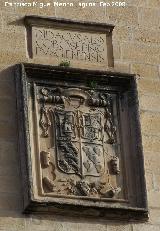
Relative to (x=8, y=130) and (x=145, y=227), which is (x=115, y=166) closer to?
(x=145, y=227)

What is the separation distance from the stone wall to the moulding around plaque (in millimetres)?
75

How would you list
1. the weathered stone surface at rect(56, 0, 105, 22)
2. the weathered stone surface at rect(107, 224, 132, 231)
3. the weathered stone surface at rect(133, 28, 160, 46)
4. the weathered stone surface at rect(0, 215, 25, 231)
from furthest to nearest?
1. the weathered stone surface at rect(133, 28, 160, 46)
2. the weathered stone surface at rect(56, 0, 105, 22)
3. the weathered stone surface at rect(107, 224, 132, 231)
4. the weathered stone surface at rect(0, 215, 25, 231)

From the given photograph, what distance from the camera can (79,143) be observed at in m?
11.1

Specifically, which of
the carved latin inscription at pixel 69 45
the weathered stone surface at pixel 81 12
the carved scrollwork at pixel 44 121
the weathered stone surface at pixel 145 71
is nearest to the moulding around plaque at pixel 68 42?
the carved latin inscription at pixel 69 45

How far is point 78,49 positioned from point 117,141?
2.81ft

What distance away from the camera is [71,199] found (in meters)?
10.9

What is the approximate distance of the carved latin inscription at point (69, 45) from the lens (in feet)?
37.7

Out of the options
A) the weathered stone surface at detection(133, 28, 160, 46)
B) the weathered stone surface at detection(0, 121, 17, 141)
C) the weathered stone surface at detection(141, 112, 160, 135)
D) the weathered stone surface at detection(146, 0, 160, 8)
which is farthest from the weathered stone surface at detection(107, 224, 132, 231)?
the weathered stone surface at detection(146, 0, 160, 8)

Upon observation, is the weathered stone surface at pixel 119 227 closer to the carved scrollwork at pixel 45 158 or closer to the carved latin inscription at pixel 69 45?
the carved scrollwork at pixel 45 158

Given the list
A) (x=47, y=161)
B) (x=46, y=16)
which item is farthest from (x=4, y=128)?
(x=46, y=16)

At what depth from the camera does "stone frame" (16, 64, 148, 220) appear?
10.8 metres

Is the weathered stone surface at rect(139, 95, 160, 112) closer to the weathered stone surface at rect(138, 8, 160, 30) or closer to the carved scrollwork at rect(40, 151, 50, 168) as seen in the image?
the weathered stone surface at rect(138, 8, 160, 30)

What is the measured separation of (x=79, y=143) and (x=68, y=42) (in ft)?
3.02

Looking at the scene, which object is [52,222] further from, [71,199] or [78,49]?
[78,49]
